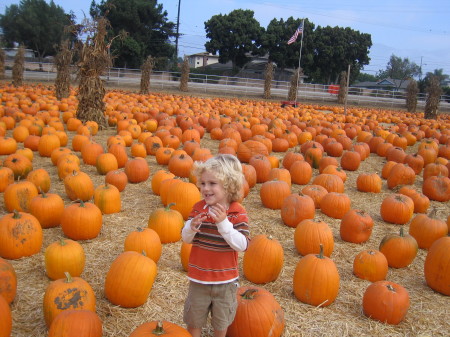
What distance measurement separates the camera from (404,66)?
114m

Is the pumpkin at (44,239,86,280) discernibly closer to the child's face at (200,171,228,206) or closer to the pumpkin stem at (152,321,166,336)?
the pumpkin stem at (152,321,166,336)

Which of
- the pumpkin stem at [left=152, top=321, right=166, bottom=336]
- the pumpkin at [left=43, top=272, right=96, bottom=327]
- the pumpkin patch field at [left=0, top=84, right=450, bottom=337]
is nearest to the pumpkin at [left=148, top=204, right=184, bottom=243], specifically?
the pumpkin patch field at [left=0, top=84, right=450, bottom=337]

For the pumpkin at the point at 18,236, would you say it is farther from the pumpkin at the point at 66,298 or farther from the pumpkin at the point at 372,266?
the pumpkin at the point at 372,266

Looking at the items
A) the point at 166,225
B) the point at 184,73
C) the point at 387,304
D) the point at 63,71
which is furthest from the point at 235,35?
the point at 387,304

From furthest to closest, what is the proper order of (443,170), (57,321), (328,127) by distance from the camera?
(328,127) < (443,170) < (57,321)

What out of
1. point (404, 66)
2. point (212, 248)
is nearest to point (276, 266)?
point (212, 248)

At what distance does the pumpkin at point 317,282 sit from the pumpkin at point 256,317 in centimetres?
60

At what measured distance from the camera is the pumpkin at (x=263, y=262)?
387 centimetres

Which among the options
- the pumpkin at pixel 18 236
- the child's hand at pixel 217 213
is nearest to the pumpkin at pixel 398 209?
the child's hand at pixel 217 213

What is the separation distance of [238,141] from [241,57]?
52.5 m

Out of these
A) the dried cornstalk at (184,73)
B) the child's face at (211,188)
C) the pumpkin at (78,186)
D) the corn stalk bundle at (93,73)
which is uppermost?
the dried cornstalk at (184,73)

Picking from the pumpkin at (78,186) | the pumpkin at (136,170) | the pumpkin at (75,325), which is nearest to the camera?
the pumpkin at (75,325)

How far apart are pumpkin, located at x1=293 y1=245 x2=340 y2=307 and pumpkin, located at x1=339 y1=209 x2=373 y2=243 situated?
1.39 metres

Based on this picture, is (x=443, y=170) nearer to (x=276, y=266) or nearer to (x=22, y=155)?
(x=276, y=266)
